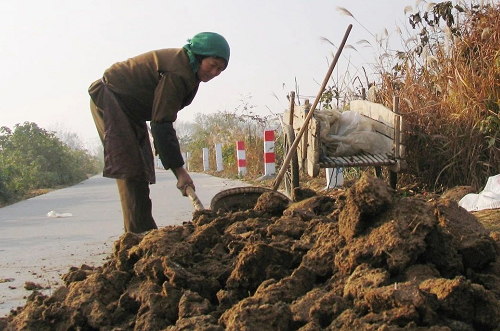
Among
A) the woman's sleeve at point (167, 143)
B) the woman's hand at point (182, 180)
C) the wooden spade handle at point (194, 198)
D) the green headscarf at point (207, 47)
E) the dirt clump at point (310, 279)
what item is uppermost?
the green headscarf at point (207, 47)

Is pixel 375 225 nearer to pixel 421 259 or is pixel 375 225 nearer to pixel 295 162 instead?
pixel 421 259

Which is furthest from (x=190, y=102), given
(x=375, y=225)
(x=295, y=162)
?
(x=295, y=162)

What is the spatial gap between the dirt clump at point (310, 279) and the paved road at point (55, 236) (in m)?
0.95

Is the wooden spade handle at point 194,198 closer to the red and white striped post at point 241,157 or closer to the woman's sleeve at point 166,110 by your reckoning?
the woman's sleeve at point 166,110

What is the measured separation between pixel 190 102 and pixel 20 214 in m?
5.68

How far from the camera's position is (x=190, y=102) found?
468 cm

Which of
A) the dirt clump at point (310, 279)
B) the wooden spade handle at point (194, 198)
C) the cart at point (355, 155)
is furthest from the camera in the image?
the cart at point (355, 155)

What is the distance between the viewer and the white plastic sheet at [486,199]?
5.77 meters

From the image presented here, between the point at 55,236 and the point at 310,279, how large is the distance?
462 cm

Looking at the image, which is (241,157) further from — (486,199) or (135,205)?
(135,205)

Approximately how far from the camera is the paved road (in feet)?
15.0

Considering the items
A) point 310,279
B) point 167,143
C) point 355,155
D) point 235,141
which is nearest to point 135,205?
point 167,143

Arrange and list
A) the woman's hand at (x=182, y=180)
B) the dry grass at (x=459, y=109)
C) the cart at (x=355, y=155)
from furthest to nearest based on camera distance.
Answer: the dry grass at (x=459, y=109) → the cart at (x=355, y=155) → the woman's hand at (x=182, y=180)

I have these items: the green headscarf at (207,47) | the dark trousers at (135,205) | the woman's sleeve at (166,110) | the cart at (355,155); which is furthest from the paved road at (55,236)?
the green headscarf at (207,47)
